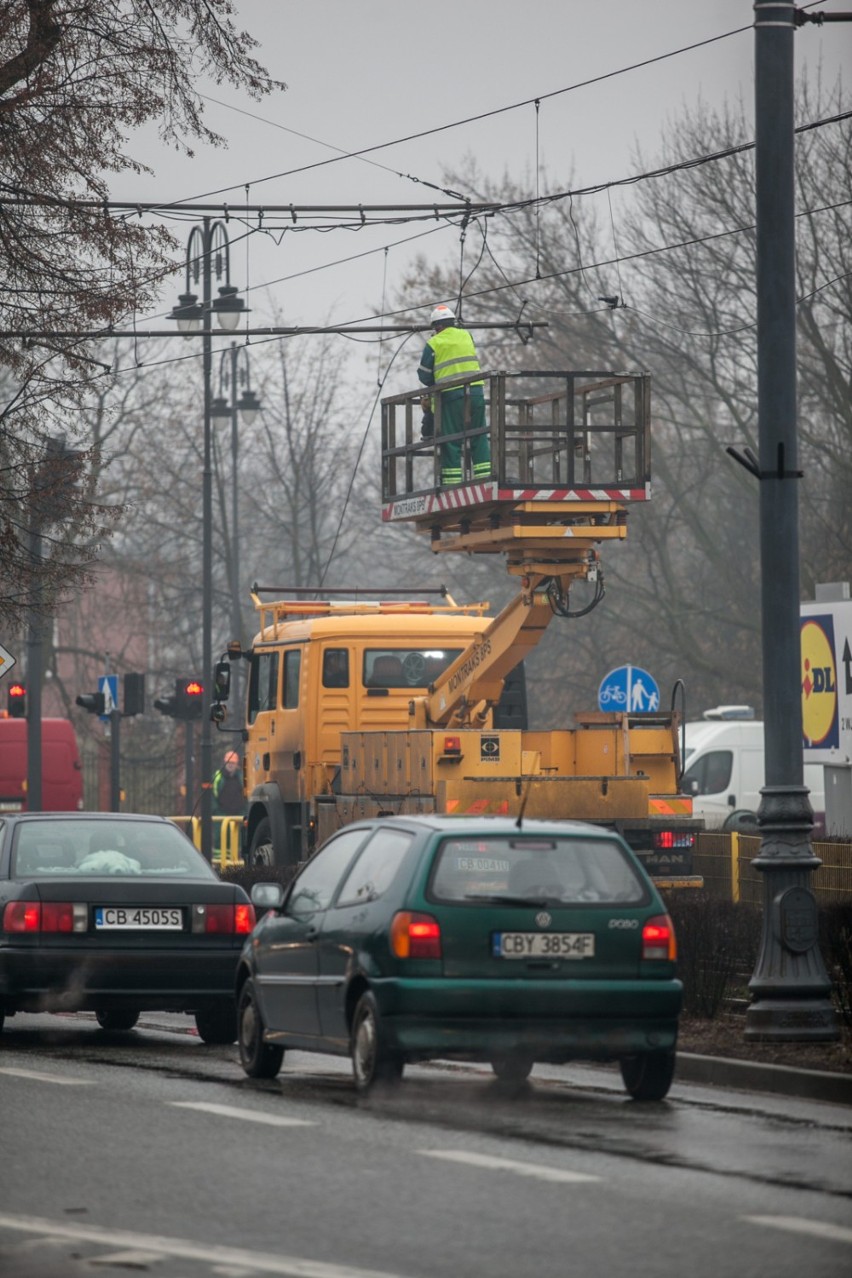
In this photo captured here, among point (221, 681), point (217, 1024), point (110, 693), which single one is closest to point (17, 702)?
point (110, 693)

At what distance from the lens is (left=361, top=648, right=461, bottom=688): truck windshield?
24406 mm

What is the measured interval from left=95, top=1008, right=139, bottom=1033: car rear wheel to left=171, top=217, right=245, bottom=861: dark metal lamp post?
1088cm

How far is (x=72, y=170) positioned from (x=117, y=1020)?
332 inches

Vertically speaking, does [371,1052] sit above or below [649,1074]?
above

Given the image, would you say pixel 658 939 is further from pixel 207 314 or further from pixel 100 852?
pixel 207 314

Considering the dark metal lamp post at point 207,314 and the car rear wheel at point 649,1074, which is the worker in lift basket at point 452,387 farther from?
the car rear wheel at point 649,1074

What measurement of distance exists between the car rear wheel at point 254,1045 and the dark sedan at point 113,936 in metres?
1.32

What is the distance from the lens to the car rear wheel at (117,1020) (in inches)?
628

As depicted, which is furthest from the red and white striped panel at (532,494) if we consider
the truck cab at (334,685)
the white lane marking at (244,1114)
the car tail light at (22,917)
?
the white lane marking at (244,1114)

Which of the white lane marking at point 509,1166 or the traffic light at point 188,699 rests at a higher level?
the traffic light at point 188,699

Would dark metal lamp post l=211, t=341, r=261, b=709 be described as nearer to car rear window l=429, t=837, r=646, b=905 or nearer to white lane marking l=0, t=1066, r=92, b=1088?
white lane marking l=0, t=1066, r=92, b=1088

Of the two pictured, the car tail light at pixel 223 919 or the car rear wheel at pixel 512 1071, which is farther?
the car tail light at pixel 223 919

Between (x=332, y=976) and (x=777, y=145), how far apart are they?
17.5 feet

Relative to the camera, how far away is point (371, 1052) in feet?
36.7
